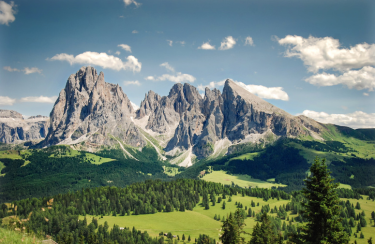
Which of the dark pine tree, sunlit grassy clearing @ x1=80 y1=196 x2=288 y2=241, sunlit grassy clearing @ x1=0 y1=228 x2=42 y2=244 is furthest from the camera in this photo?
sunlit grassy clearing @ x1=80 y1=196 x2=288 y2=241

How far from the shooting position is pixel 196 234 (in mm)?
109375

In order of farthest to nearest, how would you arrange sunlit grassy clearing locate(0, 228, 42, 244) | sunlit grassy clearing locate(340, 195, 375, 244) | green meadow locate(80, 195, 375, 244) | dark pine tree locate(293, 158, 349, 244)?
green meadow locate(80, 195, 375, 244)
sunlit grassy clearing locate(340, 195, 375, 244)
dark pine tree locate(293, 158, 349, 244)
sunlit grassy clearing locate(0, 228, 42, 244)

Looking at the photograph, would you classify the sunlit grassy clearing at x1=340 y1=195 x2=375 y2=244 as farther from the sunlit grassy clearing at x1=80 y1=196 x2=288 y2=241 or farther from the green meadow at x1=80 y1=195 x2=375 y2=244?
the sunlit grassy clearing at x1=80 y1=196 x2=288 y2=241

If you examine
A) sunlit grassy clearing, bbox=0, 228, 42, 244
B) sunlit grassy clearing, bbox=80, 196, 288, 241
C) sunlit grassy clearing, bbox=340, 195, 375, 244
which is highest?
sunlit grassy clearing, bbox=0, 228, 42, 244

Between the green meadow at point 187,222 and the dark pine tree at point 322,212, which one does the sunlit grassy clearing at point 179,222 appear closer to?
the green meadow at point 187,222

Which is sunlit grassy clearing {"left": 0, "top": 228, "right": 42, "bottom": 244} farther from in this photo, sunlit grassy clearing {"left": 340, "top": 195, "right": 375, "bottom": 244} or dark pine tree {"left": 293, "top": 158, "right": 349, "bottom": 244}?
sunlit grassy clearing {"left": 340, "top": 195, "right": 375, "bottom": 244}

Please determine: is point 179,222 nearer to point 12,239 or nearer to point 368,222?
point 368,222

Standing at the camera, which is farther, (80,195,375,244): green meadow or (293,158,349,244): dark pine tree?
(80,195,375,244): green meadow

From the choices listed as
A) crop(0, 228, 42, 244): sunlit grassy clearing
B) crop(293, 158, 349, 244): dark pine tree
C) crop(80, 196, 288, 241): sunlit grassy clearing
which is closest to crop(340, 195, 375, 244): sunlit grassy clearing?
crop(80, 196, 288, 241): sunlit grassy clearing

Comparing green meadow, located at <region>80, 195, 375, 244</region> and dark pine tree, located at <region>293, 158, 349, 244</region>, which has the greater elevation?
dark pine tree, located at <region>293, 158, 349, 244</region>

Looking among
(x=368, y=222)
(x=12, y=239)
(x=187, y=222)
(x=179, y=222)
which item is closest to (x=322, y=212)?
(x=12, y=239)

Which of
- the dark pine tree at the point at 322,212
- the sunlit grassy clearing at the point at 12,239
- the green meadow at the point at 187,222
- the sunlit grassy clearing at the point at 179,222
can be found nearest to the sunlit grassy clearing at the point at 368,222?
the green meadow at the point at 187,222

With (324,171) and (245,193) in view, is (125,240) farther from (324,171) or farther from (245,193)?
(245,193)

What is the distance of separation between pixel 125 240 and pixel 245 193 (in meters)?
118
